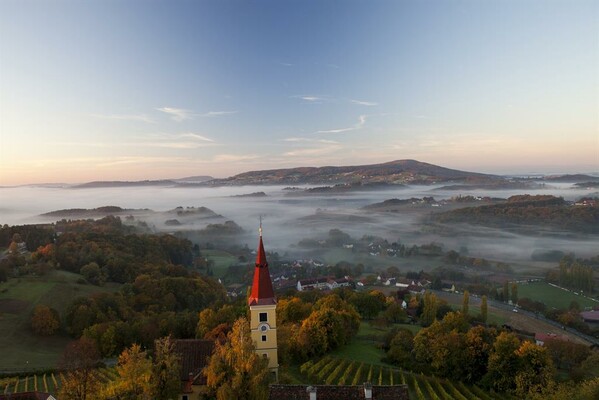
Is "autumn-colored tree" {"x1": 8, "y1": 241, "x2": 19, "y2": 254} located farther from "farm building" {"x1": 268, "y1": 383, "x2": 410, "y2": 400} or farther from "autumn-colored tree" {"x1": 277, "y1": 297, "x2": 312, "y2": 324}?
"farm building" {"x1": 268, "y1": 383, "x2": 410, "y2": 400}

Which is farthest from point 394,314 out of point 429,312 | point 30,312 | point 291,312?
point 30,312

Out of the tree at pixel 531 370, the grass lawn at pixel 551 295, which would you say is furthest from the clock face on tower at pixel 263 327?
the grass lawn at pixel 551 295

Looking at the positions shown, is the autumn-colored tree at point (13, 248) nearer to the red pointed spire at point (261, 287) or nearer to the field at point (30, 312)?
the field at point (30, 312)

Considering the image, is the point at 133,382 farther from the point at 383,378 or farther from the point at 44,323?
the point at 44,323

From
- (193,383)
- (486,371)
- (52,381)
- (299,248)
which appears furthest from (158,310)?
(299,248)

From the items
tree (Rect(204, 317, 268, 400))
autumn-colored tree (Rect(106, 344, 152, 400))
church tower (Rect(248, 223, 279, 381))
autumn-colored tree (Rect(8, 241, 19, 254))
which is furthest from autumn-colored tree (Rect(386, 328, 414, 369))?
autumn-colored tree (Rect(8, 241, 19, 254))

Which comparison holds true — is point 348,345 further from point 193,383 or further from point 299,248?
point 299,248
